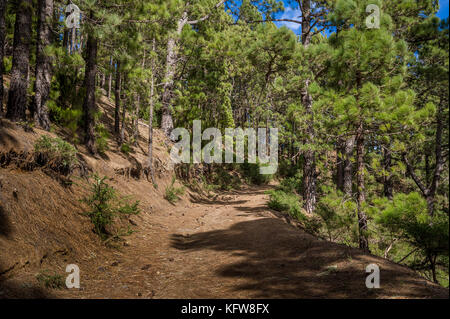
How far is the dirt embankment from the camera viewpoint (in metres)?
2.81

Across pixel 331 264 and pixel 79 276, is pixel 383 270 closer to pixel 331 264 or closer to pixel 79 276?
pixel 331 264

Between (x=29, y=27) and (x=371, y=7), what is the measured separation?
7158 millimetres

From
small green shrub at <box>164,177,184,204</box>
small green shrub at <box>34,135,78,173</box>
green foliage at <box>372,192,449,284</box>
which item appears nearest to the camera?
green foliage at <box>372,192,449,284</box>

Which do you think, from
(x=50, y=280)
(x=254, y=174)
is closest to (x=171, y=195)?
(x=50, y=280)

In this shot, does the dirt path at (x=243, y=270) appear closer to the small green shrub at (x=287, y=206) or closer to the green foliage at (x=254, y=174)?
the small green shrub at (x=287, y=206)

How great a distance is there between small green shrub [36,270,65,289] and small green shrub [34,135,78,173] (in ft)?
7.84

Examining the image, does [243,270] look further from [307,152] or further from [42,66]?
[307,152]

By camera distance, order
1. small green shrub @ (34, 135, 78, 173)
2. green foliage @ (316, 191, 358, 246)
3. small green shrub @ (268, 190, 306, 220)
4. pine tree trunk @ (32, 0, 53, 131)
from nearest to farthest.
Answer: small green shrub @ (34, 135, 78, 173) → green foliage @ (316, 191, 358, 246) → pine tree trunk @ (32, 0, 53, 131) → small green shrub @ (268, 190, 306, 220)

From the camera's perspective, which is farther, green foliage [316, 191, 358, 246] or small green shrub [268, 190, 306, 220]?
small green shrub [268, 190, 306, 220]

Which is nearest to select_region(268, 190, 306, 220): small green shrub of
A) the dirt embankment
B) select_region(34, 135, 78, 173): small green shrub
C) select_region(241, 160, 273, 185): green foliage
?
the dirt embankment

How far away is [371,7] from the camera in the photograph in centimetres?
509

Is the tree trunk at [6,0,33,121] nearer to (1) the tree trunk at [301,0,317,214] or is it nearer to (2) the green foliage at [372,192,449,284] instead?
(2) the green foliage at [372,192,449,284]

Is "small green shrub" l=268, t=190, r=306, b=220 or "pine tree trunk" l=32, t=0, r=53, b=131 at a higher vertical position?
"pine tree trunk" l=32, t=0, r=53, b=131
